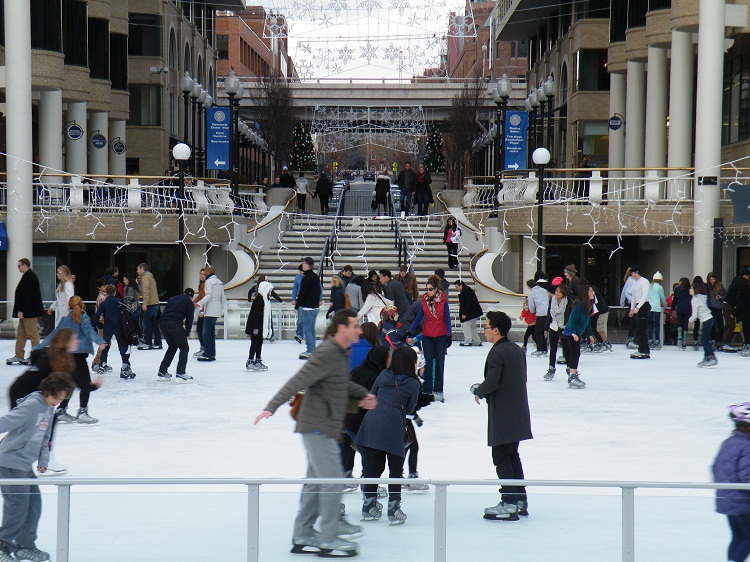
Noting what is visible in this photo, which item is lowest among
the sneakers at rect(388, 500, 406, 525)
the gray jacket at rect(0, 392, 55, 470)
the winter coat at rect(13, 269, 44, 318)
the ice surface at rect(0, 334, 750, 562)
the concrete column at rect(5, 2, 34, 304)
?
the ice surface at rect(0, 334, 750, 562)

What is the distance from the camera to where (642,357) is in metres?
19.6

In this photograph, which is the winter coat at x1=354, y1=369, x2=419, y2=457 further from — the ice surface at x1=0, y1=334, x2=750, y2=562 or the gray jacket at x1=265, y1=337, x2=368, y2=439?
the ice surface at x1=0, y1=334, x2=750, y2=562

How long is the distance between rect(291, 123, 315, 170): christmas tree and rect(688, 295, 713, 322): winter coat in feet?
138

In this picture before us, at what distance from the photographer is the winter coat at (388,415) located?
7590mm

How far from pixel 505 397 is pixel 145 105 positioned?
37.0 m

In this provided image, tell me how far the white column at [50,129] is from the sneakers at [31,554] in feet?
82.0

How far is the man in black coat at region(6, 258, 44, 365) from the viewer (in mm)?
16328

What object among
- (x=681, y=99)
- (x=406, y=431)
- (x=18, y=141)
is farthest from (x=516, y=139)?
(x=406, y=431)

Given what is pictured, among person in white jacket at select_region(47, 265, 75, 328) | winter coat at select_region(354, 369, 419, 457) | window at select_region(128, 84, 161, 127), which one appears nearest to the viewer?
winter coat at select_region(354, 369, 419, 457)

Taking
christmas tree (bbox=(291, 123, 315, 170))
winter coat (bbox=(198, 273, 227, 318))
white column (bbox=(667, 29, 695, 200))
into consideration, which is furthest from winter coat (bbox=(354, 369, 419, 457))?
christmas tree (bbox=(291, 123, 315, 170))

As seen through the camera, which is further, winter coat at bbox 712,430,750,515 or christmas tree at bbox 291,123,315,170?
christmas tree at bbox 291,123,315,170

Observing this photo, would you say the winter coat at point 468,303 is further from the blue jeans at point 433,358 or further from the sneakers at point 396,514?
the sneakers at point 396,514

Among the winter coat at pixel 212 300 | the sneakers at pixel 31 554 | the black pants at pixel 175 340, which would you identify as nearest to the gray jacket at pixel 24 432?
the sneakers at pixel 31 554

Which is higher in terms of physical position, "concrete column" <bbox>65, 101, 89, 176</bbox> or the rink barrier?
"concrete column" <bbox>65, 101, 89, 176</bbox>
